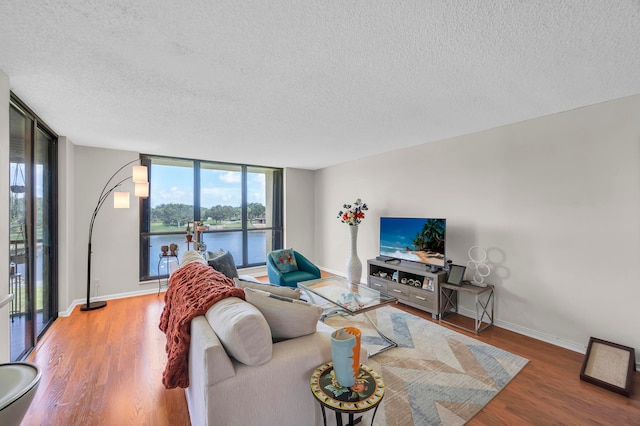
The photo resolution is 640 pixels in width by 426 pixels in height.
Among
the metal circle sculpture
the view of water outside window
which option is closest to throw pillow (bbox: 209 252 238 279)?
the view of water outside window

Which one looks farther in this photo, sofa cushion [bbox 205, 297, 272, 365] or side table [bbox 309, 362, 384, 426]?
sofa cushion [bbox 205, 297, 272, 365]

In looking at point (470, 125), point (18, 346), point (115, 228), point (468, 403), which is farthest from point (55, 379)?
point (470, 125)

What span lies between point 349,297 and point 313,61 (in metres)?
2.28

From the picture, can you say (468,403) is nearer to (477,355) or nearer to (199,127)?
(477,355)

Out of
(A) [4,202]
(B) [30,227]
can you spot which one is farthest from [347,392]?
(B) [30,227]

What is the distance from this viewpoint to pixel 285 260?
4.19m

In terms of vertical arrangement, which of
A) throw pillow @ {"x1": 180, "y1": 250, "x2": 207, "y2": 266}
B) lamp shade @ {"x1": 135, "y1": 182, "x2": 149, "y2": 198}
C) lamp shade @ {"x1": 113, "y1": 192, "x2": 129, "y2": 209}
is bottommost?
throw pillow @ {"x1": 180, "y1": 250, "x2": 207, "y2": 266}

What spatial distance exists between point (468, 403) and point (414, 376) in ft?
1.39

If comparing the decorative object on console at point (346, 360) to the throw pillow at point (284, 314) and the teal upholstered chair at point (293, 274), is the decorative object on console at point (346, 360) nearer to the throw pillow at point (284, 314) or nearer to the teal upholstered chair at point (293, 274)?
the throw pillow at point (284, 314)

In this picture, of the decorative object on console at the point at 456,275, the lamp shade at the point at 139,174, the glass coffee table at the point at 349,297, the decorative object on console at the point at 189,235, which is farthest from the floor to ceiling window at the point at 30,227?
the decorative object on console at the point at 456,275

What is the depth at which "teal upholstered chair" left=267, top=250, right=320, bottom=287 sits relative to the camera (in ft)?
12.5

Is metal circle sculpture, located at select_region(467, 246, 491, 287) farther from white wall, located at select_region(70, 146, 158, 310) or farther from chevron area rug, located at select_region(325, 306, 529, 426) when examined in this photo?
white wall, located at select_region(70, 146, 158, 310)

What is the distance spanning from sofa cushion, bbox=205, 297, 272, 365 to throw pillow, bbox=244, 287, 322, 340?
0.17 metres

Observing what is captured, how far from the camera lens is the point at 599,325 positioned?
8.36 feet
